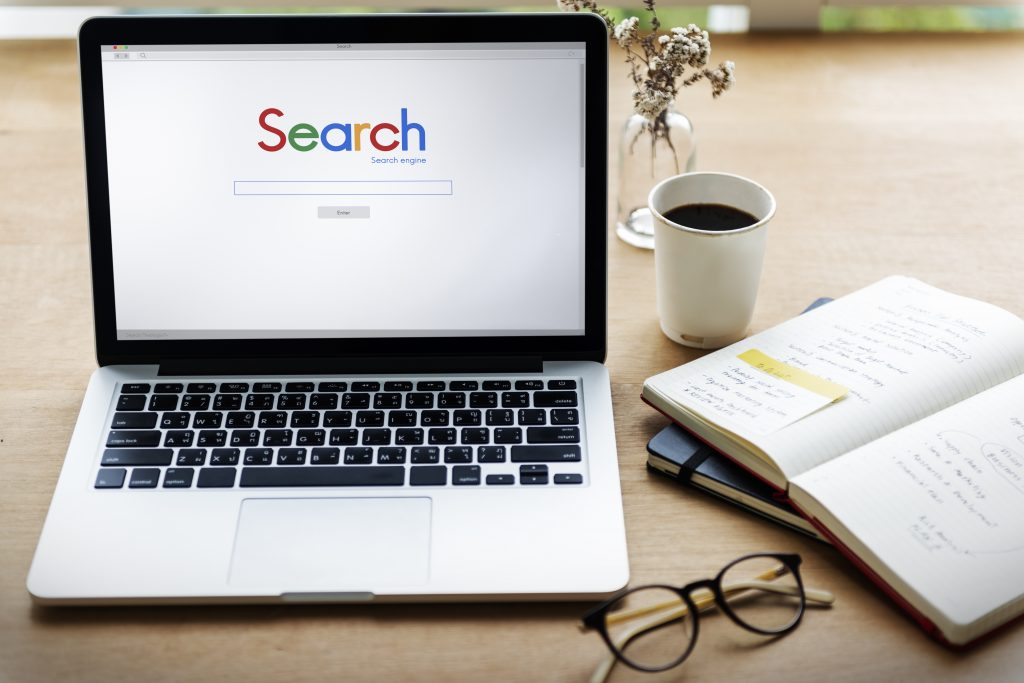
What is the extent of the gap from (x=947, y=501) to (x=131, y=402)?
0.64 metres

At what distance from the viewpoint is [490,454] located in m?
0.83

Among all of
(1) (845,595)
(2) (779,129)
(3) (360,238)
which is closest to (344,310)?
(3) (360,238)

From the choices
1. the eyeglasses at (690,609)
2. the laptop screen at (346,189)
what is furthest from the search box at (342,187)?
the eyeglasses at (690,609)

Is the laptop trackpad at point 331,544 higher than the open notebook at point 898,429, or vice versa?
the open notebook at point 898,429

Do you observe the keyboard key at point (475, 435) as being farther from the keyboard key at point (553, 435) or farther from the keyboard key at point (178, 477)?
the keyboard key at point (178, 477)

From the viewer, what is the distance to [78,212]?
47.1 inches

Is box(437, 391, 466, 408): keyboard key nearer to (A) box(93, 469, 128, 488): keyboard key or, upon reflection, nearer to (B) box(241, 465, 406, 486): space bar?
(B) box(241, 465, 406, 486): space bar

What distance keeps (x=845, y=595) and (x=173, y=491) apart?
19.7 inches

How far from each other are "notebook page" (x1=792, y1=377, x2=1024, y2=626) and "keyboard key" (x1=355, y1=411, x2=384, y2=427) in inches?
13.0

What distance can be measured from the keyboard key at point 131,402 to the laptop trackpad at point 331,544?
15 cm

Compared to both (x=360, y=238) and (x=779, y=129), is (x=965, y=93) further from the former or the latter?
(x=360, y=238)

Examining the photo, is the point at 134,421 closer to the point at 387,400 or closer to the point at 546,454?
the point at 387,400

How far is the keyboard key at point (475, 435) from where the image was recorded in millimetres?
847

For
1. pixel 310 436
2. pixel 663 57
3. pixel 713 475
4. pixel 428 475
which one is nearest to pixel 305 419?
pixel 310 436
